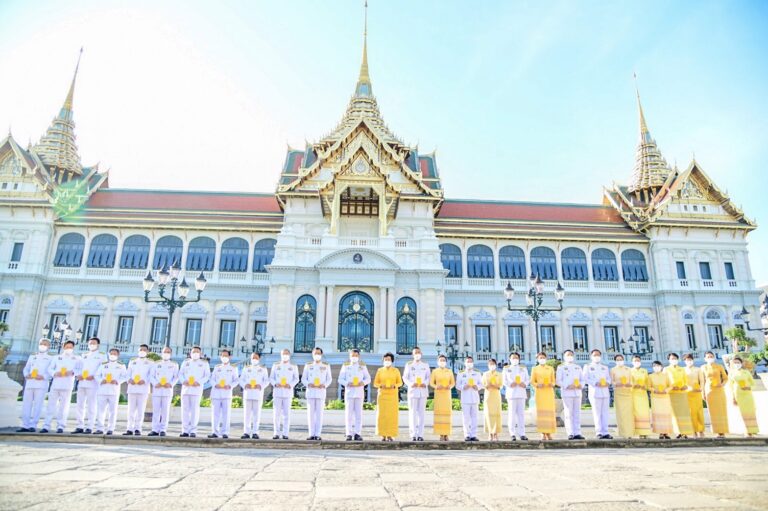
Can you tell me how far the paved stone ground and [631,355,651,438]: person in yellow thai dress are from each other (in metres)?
3.30

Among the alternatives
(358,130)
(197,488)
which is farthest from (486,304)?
(197,488)

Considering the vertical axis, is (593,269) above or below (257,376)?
above

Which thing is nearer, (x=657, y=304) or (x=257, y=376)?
(x=257, y=376)

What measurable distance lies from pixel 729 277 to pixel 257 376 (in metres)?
30.9

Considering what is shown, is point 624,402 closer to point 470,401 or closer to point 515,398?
point 515,398

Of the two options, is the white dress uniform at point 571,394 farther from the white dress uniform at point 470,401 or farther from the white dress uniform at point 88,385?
the white dress uniform at point 88,385

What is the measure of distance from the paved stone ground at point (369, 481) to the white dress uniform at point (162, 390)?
8.86 ft

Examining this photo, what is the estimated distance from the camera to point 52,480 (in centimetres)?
463

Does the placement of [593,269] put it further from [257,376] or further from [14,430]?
[14,430]

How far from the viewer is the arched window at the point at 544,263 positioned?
29500mm

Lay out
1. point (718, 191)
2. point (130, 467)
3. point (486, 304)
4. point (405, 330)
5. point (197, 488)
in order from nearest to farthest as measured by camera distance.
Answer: point (197, 488) < point (130, 467) < point (405, 330) < point (486, 304) < point (718, 191)

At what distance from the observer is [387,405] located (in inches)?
397

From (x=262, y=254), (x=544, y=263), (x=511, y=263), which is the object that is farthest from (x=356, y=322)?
(x=544, y=263)

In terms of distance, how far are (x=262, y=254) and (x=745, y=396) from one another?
948 inches
